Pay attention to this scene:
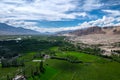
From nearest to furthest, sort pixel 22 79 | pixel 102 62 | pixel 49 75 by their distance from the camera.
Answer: pixel 22 79
pixel 49 75
pixel 102 62

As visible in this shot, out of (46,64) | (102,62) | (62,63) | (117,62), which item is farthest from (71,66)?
(117,62)

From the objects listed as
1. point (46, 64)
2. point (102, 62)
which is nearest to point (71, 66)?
point (46, 64)

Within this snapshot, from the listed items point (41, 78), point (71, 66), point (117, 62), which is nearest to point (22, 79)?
point (41, 78)

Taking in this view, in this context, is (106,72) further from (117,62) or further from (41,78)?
(41,78)

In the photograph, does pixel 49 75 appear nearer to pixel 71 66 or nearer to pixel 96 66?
pixel 71 66

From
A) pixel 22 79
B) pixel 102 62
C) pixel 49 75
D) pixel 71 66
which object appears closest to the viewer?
pixel 22 79

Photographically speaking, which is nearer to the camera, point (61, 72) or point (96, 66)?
point (61, 72)

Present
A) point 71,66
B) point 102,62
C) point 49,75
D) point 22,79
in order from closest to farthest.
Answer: point 22,79 < point 49,75 < point 71,66 < point 102,62

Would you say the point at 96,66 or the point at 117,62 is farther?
the point at 117,62

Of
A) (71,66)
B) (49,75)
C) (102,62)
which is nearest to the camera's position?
(49,75)
